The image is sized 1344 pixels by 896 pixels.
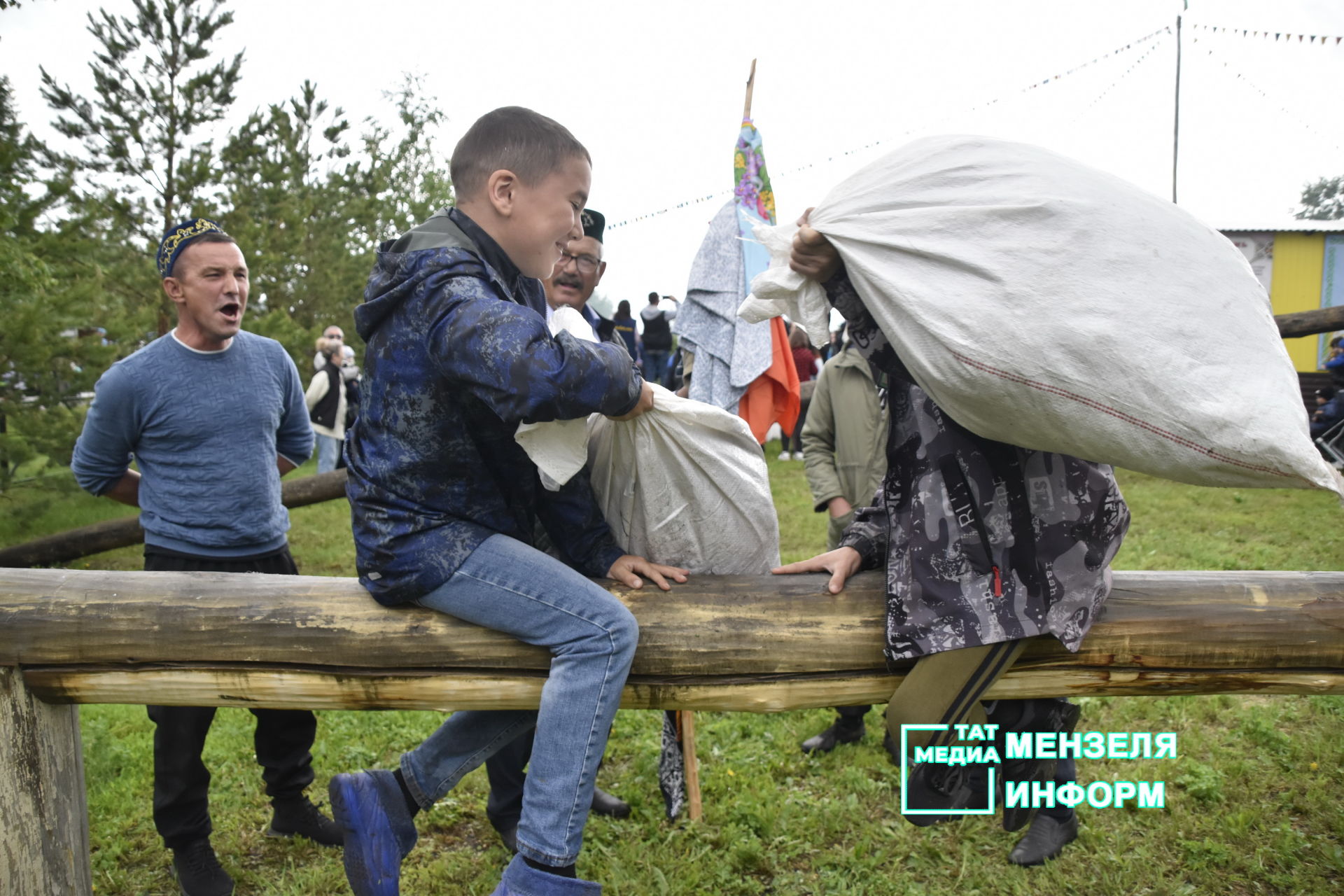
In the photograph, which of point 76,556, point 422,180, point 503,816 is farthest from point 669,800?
point 422,180

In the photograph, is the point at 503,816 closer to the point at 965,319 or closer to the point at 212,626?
the point at 212,626

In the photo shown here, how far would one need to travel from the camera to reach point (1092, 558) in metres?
2.11

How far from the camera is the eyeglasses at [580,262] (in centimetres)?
337

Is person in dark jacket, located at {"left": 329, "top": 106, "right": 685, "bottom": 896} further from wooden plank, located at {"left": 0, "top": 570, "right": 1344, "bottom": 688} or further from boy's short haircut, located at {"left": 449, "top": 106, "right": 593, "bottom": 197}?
wooden plank, located at {"left": 0, "top": 570, "right": 1344, "bottom": 688}

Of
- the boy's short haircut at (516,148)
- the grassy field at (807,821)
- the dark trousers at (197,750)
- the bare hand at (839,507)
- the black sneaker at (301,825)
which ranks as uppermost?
the boy's short haircut at (516,148)

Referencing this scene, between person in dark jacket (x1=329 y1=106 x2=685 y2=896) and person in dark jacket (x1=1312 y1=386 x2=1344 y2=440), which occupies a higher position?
person in dark jacket (x1=329 y1=106 x2=685 y2=896)

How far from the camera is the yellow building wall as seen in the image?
60.9 ft

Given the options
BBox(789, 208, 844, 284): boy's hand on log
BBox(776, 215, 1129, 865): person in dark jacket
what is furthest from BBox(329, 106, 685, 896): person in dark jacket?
BBox(776, 215, 1129, 865): person in dark jacket

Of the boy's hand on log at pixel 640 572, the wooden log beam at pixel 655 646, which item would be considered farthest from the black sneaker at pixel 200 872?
the boy's hand on log at pixel 640 572

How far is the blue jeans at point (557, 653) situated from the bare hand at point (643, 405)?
39cm

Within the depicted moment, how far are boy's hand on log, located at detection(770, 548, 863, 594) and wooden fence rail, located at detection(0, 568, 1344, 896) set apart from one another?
35 millimetres

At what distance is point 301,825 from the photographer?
3.36 meters

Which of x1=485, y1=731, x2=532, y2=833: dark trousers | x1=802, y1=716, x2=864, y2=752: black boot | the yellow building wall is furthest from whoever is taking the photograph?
the yellow building wall

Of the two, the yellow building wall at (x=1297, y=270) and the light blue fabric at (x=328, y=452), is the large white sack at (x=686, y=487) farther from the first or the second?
the yellow building wall at (x=1297, y=270)
